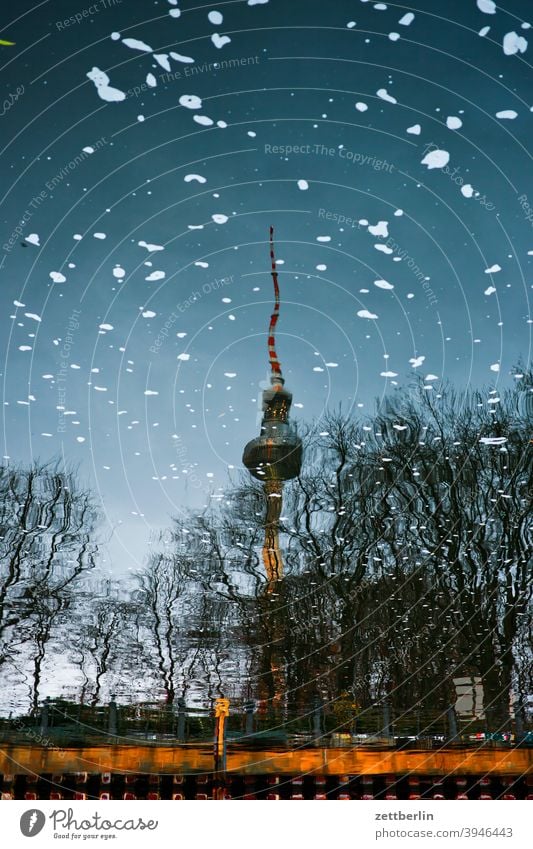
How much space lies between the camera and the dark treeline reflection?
1152 centimetres

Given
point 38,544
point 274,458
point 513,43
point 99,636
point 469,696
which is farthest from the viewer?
point 99,636

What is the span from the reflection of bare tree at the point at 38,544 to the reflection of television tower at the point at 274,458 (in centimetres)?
312

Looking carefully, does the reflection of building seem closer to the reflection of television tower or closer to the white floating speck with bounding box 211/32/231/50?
the reflection of television tower

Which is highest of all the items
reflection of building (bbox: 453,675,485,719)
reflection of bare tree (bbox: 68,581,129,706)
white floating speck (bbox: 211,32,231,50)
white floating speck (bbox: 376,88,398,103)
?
white floating speck (bbox: 211,32,231,50)

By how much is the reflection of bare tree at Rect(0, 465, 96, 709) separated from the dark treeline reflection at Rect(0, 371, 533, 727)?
0.03 m

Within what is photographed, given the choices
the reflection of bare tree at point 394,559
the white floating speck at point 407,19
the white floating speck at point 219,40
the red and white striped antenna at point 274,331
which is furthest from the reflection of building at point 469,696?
the white floating speck at point 219,40

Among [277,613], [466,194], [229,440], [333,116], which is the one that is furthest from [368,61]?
[277,613]

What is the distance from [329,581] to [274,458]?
2504mm

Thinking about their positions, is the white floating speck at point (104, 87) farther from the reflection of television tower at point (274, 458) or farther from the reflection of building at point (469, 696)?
the reflection of building at point (469, 696)

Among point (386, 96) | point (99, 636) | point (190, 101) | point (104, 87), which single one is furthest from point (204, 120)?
point (99, 636)

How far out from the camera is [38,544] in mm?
11758

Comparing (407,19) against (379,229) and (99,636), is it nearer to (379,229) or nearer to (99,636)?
(379,229)

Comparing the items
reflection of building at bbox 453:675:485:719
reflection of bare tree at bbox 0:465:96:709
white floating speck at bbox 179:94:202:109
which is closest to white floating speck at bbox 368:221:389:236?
white floating speck at bbox 179:94:202:109
